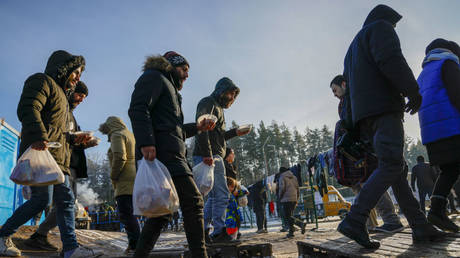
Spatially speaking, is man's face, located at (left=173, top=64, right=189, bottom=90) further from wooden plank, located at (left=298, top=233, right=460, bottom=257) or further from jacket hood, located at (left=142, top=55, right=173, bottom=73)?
wooden plank, located at (left=298, top=233, right=460, bottom=257)

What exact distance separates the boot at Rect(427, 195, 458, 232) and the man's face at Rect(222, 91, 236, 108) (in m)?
2.91

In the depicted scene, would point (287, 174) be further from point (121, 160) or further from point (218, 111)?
A: point (121, 160)

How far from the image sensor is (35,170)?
2.66 metres

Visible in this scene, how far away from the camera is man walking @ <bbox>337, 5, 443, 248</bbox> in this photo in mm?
2418

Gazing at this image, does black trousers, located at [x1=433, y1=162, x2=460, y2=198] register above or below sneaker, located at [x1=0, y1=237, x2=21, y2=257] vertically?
above

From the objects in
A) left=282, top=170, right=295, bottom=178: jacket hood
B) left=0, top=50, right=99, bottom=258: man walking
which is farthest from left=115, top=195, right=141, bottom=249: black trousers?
left=282, top=170, right=295, bottom=178: jacket hood

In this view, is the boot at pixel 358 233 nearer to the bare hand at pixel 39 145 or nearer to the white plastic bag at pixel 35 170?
the white plastic bag at pixel 35 170

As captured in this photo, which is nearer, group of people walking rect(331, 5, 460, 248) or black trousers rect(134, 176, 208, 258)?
→ black trousers rect(134, 176, 208, 258)

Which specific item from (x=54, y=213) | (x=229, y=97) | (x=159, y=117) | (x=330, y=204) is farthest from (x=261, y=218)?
(x=159, y=117)

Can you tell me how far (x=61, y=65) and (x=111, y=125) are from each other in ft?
4.34

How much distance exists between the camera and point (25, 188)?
342 cm

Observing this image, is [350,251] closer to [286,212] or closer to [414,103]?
[414,103]

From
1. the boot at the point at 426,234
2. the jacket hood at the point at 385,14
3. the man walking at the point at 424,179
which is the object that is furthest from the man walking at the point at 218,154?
the man walking at the point at 424,179

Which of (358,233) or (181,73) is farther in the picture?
(181,73)
